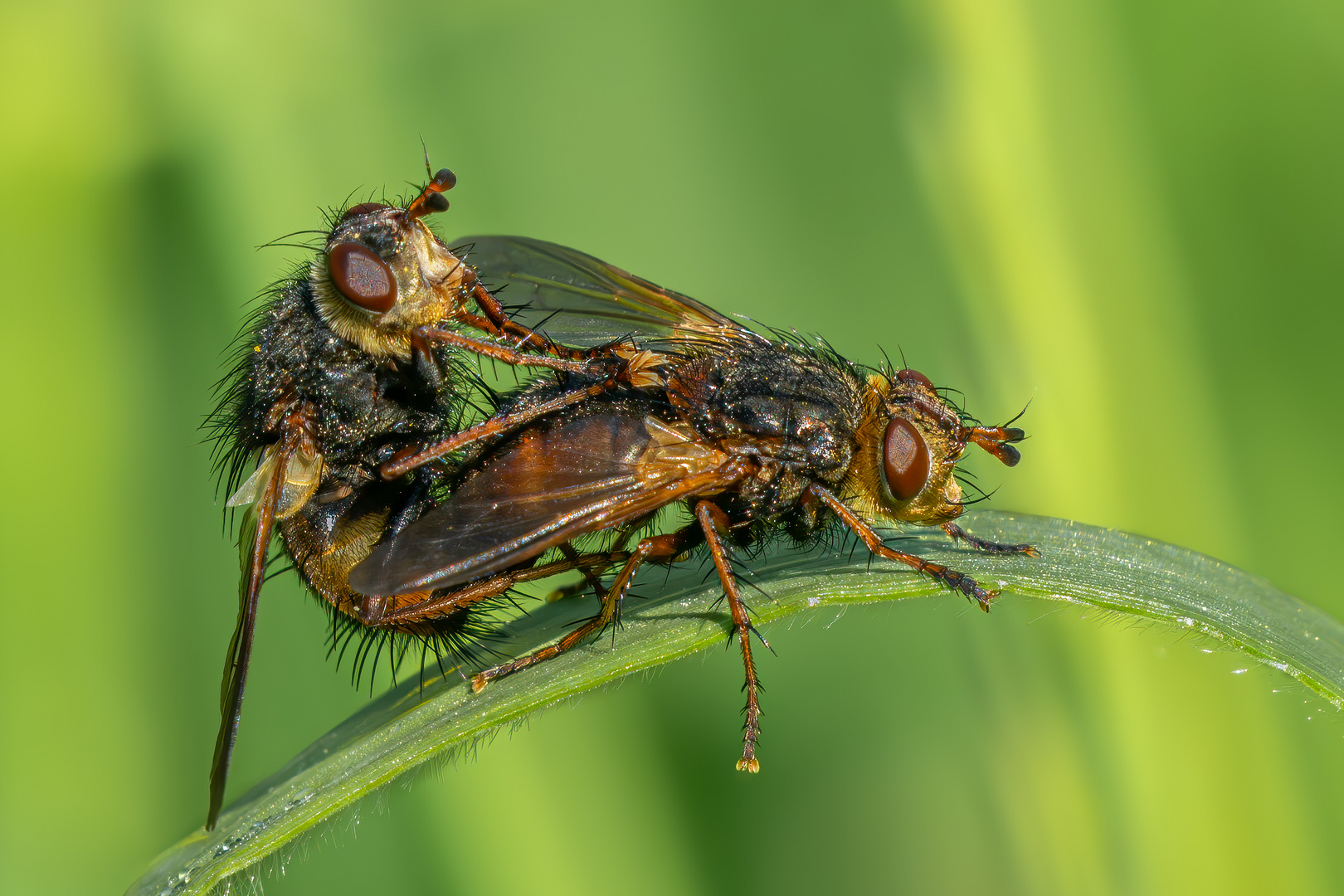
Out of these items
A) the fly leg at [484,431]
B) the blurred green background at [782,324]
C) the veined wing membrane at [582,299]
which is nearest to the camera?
the blurred green background at [782,324]

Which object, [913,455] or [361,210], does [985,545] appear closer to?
[913,455]

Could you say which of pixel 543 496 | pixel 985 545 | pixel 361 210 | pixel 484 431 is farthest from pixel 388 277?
pixel 985 545

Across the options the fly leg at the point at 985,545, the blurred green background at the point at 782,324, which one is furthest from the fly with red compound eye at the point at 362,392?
the fly leg at the point at 985,545

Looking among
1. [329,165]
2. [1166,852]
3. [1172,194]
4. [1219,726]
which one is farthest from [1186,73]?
[329,165]

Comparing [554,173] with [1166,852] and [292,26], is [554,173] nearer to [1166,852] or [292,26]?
[292,26]

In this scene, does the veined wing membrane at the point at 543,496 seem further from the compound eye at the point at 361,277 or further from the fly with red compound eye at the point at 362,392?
the compound eye at the point at 361,277

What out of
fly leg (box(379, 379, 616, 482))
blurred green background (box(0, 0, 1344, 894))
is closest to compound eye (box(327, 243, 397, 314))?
fly leg (box(379, 379, 616, 482))

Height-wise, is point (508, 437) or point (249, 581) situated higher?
point (508, 437)

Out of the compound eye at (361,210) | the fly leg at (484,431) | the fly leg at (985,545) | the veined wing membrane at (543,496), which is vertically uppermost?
the compound eye at (361,210)

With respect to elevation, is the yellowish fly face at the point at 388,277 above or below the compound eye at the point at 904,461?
above
